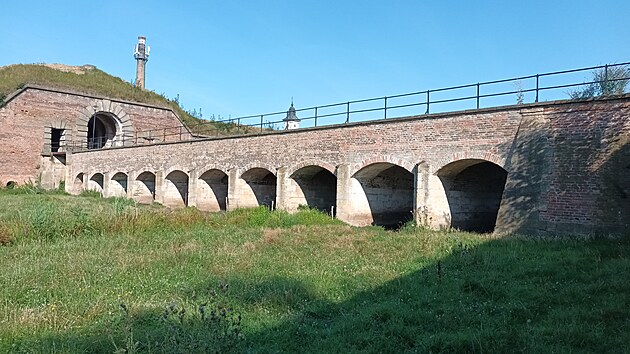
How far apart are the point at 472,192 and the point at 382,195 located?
3341 mm

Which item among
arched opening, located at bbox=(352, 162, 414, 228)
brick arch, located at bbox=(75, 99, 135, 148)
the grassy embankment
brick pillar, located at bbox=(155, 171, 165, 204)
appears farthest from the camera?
brick arch, located at bbox=(75, 99, 135, 148)

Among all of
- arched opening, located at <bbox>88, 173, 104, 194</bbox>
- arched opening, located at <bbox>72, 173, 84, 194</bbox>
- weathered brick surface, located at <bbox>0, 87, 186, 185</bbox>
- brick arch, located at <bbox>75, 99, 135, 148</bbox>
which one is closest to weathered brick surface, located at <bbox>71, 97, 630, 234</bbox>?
arched opening, located at <bbox>88, 173, 104, 194</bbox>

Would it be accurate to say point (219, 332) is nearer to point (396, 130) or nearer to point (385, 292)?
point (385, 292)

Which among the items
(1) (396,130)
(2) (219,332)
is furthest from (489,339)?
(1) (396,130)

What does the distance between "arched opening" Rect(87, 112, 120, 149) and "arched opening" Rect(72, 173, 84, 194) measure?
8.86 feet

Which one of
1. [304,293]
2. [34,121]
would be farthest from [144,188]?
[304,293]

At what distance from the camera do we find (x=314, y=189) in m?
20.3

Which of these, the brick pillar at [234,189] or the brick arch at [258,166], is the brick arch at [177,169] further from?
the brick arch at [258,166]

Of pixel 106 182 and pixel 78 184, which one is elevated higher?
pixel 106 182

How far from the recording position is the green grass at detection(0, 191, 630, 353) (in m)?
4.68

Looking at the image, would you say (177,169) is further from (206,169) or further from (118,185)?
(118,185)

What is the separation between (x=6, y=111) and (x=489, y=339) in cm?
3362

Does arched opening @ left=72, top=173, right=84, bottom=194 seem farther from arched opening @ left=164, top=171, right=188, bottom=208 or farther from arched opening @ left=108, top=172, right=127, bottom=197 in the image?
arched opening @ left=164, top=171, right=188, bottom=208

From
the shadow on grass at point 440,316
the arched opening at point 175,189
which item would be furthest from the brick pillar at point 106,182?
the shadow on grass at point 440,316
